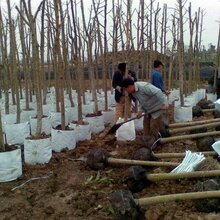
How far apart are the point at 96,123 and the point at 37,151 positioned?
189 centimetres

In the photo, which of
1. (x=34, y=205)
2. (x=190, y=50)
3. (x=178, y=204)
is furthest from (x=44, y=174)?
(x=190, y=50)

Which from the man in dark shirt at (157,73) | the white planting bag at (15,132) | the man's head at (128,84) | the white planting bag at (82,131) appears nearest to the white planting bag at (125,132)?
the white planting bag at (82,131)

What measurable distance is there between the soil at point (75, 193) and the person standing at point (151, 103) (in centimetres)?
59

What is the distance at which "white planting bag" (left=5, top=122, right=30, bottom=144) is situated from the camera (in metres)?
5.32

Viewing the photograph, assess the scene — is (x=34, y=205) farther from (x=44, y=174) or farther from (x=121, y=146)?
(x=121, y=146)

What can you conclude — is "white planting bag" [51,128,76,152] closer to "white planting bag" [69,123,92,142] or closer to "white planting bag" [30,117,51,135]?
"white planting bag" [69,123,92,142]

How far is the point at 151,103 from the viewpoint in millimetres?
4918

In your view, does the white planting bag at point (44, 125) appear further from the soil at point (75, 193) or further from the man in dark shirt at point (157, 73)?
the man in dark shirt at point (157, 73)

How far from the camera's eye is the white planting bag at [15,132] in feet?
17.5

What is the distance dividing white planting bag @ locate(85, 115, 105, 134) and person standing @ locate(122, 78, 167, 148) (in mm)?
1200

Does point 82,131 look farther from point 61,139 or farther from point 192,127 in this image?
point 192,127

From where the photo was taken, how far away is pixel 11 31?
17.5 ft

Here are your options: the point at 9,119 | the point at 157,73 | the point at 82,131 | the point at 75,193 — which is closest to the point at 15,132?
the point at 9,119

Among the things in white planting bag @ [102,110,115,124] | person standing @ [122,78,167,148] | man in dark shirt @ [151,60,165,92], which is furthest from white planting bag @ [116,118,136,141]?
man in dark shirt @ [151,60,165,92]
